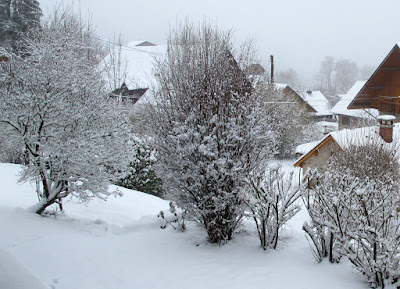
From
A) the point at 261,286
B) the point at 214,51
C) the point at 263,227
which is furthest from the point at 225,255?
the point at 214,51

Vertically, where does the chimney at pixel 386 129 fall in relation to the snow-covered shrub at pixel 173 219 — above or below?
above

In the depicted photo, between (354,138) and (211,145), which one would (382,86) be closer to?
(354,138)

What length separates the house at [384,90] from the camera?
1856 centimetres

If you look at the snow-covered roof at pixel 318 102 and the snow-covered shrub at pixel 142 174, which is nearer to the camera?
the snow-covered shrub at pixel 142 174

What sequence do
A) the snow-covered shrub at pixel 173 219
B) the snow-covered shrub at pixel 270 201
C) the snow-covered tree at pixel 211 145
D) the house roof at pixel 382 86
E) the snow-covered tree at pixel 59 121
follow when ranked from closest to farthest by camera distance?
the snow-covered shrub at pixel 270 201
the snow-covered tree at pixel 211 145
the snow-covered shrub at pixel 173 219
the snow-covered tree at pixel 59 121
the house roof at pixel 382 86

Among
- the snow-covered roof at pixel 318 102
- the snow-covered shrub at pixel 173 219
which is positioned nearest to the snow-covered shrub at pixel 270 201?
the snow-covered shrub at pixel 173 219

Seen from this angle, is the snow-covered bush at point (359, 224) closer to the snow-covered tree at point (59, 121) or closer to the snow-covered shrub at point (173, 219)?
the snow-covered shrub at point (173, 219)

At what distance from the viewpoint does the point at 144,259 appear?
554 centimetres

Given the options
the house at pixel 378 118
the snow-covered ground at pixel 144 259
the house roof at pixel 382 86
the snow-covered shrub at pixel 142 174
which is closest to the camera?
the snow-covered ground at pixel 144 259

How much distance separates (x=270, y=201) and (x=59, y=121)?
4.68 meters

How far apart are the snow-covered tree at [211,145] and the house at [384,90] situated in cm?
1468

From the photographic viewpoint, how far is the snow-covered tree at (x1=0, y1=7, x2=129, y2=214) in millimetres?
6859

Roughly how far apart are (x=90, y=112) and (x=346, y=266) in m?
5.60

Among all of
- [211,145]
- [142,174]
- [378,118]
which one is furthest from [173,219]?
[378,118]
